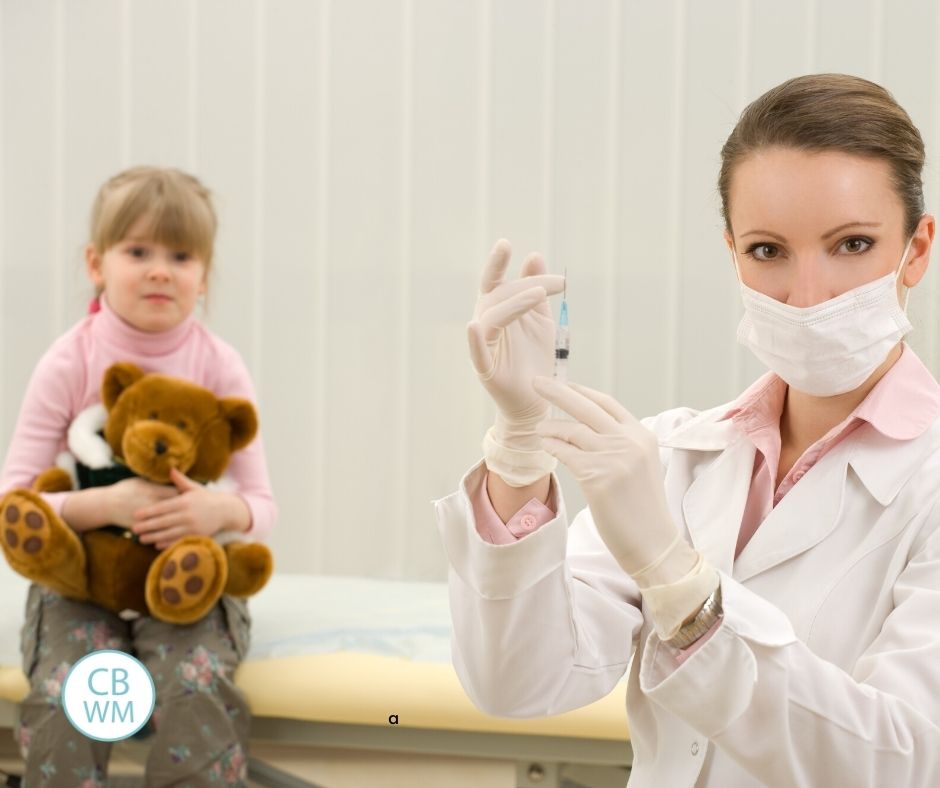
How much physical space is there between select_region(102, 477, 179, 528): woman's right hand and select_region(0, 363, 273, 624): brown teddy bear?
0.02 metres

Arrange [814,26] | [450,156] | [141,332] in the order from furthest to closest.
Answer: [450,156] → [814,26] → [141,332]

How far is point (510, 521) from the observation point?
1262mm

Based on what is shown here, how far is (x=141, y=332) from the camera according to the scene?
234 centimetres

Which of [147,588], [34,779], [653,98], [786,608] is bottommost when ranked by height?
[34,779]

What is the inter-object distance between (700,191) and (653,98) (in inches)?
9.1

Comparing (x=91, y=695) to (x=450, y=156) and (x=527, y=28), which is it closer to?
(x=450, y=156)

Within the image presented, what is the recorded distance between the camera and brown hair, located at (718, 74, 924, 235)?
129cm

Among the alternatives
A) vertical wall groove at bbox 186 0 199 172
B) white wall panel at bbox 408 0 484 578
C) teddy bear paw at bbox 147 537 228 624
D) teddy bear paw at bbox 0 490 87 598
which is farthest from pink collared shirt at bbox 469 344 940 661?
vertical wall groove at bbox 186 0 199 172

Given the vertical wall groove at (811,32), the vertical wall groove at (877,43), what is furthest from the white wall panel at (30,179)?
the vertical wall groove at (877,43)

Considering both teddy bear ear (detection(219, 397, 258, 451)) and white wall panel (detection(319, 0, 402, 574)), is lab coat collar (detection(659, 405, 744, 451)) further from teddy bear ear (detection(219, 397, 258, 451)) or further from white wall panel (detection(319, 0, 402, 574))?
white wall panel (detection(319, 0, 402, 574))

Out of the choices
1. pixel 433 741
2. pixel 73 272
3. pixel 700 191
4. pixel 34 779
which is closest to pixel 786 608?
pixel 433 741

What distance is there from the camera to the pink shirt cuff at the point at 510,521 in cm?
125

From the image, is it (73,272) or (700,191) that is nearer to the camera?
(700,191)

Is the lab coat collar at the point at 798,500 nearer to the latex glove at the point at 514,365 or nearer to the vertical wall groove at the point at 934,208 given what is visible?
the latex glove at the point at 514,365
